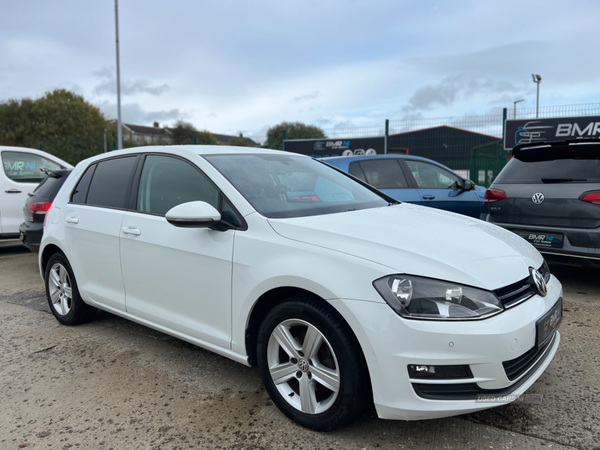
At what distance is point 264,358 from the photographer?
2.64 meters

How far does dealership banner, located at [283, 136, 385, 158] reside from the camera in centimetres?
1308

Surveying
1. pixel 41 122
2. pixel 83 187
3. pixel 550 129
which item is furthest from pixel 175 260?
pixel 41 122

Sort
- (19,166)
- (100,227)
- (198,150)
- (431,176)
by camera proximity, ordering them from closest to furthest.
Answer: (198,150) < (100,227) < (431,176) < (19,166)

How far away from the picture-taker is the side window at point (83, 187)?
413cm

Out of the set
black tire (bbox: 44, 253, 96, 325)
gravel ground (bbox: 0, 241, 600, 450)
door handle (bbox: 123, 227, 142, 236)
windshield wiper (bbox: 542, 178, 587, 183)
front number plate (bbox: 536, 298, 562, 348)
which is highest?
windshield wiper (bbox: 542, 178, 587, 183)

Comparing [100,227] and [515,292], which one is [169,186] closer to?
[100,227]

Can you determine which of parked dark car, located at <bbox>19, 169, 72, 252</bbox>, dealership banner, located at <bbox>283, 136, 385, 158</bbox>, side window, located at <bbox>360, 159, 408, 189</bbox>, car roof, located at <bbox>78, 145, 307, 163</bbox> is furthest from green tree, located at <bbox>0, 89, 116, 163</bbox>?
car roof, located at <bbox>78, 145, 307, 163</bbox>

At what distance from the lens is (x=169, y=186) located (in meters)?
3.38

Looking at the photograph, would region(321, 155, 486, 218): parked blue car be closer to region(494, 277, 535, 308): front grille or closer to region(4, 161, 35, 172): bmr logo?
region(494, 277, 535, 308): front grille

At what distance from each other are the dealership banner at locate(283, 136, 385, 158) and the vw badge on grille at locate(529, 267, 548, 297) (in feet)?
33.6

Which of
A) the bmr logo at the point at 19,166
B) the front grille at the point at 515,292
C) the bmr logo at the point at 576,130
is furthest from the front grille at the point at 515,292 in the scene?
the bmr logo at the point at 576,130

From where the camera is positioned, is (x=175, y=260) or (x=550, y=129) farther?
(x=550, y=129)

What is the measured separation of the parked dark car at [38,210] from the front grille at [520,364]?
580 cm

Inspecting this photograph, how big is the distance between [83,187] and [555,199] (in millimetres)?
4476
